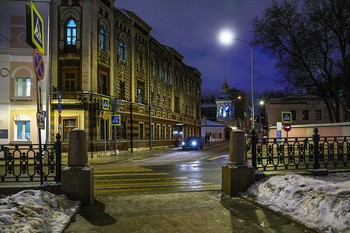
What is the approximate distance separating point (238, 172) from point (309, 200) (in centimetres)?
265

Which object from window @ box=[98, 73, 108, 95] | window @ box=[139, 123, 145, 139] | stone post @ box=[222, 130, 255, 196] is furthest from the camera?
window @ box=[139, 123, 145, 139]

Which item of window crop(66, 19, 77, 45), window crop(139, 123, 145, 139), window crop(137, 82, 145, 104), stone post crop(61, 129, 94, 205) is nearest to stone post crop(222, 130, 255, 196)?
stone post crop(61, 129, 94, 205)

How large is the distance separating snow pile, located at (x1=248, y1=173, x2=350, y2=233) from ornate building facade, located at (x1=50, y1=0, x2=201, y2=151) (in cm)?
1833

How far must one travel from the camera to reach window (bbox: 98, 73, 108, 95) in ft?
96.1

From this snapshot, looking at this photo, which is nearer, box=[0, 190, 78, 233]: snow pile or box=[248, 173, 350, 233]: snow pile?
box=[0, 190, 78, 233]: snow pile

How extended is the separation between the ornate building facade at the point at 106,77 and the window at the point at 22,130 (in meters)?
1.83

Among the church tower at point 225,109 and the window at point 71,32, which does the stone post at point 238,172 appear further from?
the church tower at point 225,109

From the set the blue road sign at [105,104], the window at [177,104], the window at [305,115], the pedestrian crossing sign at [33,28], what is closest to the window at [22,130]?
the blue road sign at [105,104]

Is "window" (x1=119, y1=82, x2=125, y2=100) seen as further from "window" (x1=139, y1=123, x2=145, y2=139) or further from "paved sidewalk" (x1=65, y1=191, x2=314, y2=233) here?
"paved sidewalk" (x1=65, y1=191, x2=314, y2=233)

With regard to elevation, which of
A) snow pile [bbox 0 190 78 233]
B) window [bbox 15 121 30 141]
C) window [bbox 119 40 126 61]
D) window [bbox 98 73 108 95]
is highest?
window [bbox 119 40 126 61]

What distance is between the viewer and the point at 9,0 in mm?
25906

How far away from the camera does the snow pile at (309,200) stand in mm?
5809

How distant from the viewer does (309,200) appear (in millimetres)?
6793

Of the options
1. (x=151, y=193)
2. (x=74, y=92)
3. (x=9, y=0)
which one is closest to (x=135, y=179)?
(x=151, y=193)
